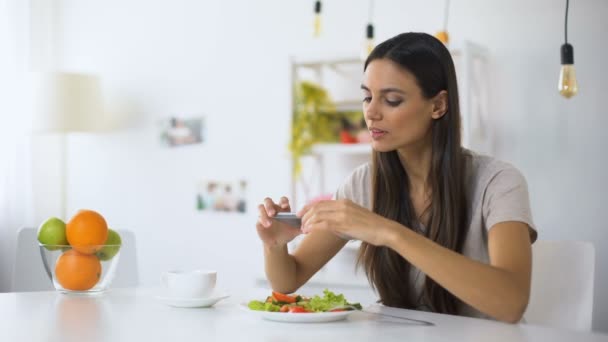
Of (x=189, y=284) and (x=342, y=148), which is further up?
(x=342, y=148)

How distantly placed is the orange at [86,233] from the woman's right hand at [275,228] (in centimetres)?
34

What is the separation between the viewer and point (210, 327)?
127cm

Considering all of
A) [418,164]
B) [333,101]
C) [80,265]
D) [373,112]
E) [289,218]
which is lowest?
[80,265]

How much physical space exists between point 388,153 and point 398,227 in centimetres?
45

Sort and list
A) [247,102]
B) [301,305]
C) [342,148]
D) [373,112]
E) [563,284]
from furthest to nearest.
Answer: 1. [247,102]
2. [342,148]
3. [563,284]
4. [373,112]
5. [301,305]

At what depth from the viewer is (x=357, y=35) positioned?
3602 millimetres

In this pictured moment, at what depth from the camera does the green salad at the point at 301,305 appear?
1.35 meters

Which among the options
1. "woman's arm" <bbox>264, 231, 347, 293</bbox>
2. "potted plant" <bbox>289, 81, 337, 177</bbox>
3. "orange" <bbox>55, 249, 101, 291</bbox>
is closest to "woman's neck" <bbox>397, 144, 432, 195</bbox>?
"woman's arm" <bbox>264, 231, 347, 293</bbox>

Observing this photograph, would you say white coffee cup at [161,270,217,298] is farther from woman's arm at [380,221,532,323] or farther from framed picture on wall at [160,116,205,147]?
framed picture on wall at [160,116,205,147]

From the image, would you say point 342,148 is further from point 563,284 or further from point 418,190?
point 563,284

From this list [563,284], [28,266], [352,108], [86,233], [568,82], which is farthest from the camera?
[352,108]

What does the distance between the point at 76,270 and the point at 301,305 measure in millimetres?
559

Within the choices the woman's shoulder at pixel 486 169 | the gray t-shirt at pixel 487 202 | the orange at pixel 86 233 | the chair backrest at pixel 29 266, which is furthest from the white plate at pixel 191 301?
the chair backrest at pixel 29 266

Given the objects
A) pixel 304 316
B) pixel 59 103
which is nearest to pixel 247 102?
pixel 59 103
